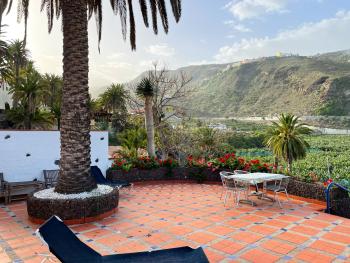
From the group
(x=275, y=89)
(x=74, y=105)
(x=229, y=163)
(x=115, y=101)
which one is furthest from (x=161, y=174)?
(x=275, y=89)

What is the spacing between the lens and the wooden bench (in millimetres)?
7953

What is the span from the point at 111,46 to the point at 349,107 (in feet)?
223

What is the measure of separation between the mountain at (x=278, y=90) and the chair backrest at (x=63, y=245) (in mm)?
53343

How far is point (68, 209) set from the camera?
20.0 ft

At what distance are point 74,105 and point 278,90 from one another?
75.9m

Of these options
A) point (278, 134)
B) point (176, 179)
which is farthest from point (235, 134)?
point (176, 179)

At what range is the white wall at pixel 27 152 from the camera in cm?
876

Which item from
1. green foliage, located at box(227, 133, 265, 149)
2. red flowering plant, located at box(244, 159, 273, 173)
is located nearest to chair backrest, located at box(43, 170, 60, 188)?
red flowering plant, located at box(244, 159, 273, 173)

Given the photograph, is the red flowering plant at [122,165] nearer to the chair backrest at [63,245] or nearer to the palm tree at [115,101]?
the chair backrest at [63,245]

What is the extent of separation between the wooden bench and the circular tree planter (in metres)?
1.92

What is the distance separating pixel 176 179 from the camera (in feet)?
40.3

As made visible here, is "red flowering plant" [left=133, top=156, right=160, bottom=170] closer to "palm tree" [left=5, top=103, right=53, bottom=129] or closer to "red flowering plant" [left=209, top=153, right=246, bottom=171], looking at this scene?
Result: "red flowering plant" [left=209, top=153, right=246, bottom=171]

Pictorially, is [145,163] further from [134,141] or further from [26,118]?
[26,118]

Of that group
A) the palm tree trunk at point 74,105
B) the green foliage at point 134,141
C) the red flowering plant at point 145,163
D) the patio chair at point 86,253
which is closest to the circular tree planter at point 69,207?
the palm tree trunk at point 74,105
